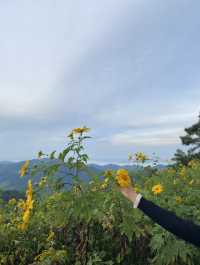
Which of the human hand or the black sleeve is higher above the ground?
the human hand

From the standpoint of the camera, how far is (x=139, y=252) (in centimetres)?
394

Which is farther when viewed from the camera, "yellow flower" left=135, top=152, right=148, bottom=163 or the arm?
"yellow flower" left=135, top=152, right=148, bottom=163

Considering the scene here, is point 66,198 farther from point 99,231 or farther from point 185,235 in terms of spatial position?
point 185,235

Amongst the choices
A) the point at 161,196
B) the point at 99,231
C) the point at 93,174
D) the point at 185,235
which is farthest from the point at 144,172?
the point at 185,235

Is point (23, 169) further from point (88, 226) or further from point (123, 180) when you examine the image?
point (123, 180)

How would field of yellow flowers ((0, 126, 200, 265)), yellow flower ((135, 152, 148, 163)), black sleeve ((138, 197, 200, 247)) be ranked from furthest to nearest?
yellow flower ((135, 152, 148, 163))
field of yellow flowers ((0, 126, 200, 265))
black sleeve ((138, 197, 200, 247))

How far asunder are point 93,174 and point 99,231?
0.89 meters

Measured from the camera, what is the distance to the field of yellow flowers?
3375 mm

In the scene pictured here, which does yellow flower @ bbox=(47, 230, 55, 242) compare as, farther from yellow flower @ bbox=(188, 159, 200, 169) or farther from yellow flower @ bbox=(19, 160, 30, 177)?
yellow flower @ bbox=(188, 159, 200, 169)

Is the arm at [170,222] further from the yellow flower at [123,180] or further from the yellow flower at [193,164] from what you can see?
the yellow flower at [193,164]

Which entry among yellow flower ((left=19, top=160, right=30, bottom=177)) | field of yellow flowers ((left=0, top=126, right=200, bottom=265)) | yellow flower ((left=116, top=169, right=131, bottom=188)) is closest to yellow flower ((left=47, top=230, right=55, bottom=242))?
field of yellow flowers ((left=0, top=126, right=200, bottom=265))

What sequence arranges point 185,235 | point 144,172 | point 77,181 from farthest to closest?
point 144,172
point 77,181
point 185,235

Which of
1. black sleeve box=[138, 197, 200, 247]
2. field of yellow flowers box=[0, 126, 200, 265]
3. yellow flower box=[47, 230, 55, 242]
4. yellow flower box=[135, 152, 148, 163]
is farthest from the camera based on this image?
yellow flower box=[135, 152, 148, 163]

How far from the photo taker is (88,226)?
3.50m
